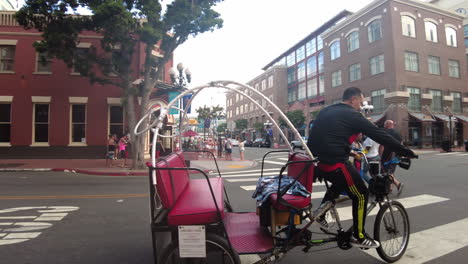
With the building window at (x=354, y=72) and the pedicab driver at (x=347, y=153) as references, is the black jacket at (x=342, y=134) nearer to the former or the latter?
the pedicab driver at (x=347, y=153)

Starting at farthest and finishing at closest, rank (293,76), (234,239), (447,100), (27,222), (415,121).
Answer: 1. (293,76)
2. (447,100)
3. (415,121)
4. (27,222)
5. (234,239)

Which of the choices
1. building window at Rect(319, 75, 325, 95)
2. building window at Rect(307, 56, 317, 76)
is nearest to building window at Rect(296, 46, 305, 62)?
building window at Rect(307, 56, 317, 76)

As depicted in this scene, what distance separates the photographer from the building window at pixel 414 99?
31.4m

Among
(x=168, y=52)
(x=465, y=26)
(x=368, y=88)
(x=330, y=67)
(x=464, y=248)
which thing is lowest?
(x=464, y=248)

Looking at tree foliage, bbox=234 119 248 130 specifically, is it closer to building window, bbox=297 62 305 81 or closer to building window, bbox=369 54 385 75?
building window, bbox=297 62 305 81

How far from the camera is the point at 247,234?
10.2 feet

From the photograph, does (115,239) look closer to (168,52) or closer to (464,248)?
(464,248)

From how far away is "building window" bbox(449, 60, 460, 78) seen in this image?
114ft

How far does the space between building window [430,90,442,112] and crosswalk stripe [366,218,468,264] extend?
113 feet

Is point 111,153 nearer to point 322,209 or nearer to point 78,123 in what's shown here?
point 78,123

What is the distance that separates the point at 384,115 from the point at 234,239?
3299cm

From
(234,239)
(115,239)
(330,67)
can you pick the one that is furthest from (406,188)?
(330,67)

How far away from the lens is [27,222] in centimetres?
494

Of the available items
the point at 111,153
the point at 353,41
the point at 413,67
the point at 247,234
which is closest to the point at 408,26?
the point at 413,67
